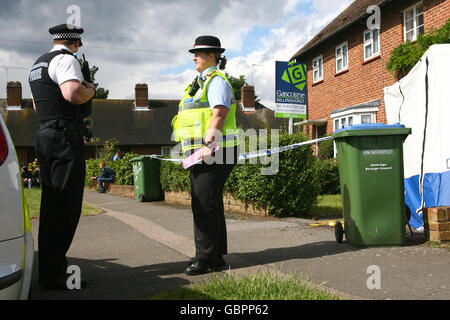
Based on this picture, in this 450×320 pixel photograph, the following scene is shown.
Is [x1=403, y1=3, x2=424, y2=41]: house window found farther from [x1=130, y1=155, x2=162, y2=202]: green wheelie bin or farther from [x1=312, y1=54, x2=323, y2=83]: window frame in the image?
[x1=130, y1=155, x2=162, y2=202]: green wheelie bin


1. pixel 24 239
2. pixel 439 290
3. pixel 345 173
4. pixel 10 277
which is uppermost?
pixel 345 173

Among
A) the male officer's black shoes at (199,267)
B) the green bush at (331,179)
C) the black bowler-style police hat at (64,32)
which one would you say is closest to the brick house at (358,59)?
the green bush at (331,179)

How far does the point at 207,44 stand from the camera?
4.38 meters

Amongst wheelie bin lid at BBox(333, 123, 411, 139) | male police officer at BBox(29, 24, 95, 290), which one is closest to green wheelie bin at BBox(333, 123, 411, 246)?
wheelie bin lid at BBox(333, 123, 411, 139)

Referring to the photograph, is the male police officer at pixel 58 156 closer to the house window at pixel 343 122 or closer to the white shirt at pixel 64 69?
the white shirt at pixel 64 69

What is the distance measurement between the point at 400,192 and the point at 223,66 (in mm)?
2479

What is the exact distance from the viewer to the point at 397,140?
5.22 metres

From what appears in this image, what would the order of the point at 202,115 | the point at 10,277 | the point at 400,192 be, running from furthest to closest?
1. the point at 400,192
2. the point at 202,115
3. the point at 10,277

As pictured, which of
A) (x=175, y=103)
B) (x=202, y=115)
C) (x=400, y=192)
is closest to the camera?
(x=202, y=115)

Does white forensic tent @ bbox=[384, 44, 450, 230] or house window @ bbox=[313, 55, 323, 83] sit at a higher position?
house window @ bbox=[313, 55, 323, 83]

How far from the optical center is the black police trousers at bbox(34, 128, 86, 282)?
3658 millimetres

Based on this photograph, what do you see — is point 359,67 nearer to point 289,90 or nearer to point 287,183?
point 289,90
